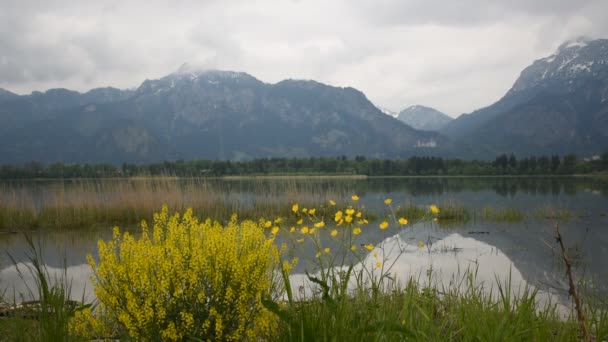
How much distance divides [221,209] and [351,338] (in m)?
14.3

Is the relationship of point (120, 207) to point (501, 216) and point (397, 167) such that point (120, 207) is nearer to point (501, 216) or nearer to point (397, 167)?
point (501, 216)

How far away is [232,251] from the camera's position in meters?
2.80

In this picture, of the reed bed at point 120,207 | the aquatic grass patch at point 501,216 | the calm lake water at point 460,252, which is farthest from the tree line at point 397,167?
the calm lake water at point 460,252

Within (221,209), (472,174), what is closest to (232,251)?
(221,209)

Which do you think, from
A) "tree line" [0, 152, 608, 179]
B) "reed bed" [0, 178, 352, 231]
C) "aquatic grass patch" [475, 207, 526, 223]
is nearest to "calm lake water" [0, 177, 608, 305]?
"reed bed" [0, 178, 352, 231]

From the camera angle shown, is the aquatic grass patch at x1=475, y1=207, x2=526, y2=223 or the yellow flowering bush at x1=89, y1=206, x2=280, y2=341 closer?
the yellow flowering bush at x1=89, y1=206, x2=280, y2=341

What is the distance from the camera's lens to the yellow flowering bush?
2.66 meters

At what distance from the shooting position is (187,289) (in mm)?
2758

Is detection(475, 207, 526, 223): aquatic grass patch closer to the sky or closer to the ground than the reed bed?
closer to the ground

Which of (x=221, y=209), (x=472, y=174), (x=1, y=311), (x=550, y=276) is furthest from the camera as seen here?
(x=472, y=174)

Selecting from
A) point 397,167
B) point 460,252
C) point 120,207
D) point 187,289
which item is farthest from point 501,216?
point 397,167

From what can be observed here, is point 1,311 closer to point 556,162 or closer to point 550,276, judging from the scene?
point 550,276

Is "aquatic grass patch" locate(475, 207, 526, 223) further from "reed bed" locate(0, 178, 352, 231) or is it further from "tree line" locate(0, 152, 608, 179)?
"tree line" locate(0, 152, 608, 179)

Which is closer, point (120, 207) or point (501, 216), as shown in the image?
point (120, 207)
